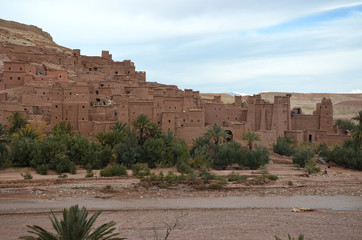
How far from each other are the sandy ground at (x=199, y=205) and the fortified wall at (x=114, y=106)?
5.24m

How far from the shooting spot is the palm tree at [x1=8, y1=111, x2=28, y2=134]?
24.7 metres

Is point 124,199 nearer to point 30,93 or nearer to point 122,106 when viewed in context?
point 122,106

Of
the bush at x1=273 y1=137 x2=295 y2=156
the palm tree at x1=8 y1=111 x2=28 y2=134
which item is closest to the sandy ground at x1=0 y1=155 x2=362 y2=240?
the palm tree at x1=8 y1=111 x2=28 y2=134

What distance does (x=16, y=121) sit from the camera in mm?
24734

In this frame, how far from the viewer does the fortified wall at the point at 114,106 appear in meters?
26.5

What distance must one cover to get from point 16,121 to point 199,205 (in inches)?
537

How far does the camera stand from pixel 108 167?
2353 centimetres

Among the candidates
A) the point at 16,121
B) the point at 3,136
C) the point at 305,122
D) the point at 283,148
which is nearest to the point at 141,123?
the point at 16,121

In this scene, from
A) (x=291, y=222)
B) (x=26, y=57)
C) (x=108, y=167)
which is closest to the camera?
(x=291, y=222)

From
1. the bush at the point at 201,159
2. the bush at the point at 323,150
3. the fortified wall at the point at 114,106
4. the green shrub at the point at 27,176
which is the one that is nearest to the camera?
the green shrub at the point at 27,176

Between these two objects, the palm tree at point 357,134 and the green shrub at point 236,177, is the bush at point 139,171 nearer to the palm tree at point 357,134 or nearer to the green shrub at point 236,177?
the green shrub at point 236,177

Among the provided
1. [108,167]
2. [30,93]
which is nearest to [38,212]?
[108,167]

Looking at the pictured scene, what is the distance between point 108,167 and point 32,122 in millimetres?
6171

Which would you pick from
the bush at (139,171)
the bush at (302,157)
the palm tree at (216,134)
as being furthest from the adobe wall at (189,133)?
the bush at (302,157)
